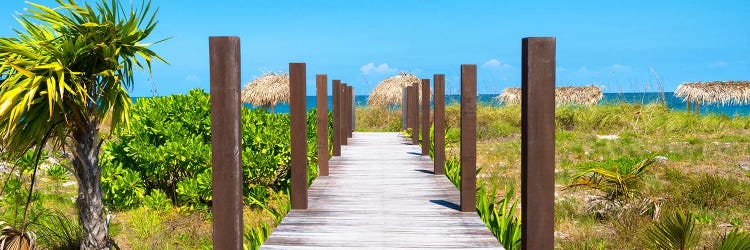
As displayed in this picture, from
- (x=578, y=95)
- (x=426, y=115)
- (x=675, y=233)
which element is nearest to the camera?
(x=675, y=233)

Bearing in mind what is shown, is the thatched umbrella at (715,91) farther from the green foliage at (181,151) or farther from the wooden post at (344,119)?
the green foliage at (181,151)

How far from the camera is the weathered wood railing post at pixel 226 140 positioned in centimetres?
355

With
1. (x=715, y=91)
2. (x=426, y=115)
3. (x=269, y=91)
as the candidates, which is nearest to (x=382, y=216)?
(x=426, y=115)

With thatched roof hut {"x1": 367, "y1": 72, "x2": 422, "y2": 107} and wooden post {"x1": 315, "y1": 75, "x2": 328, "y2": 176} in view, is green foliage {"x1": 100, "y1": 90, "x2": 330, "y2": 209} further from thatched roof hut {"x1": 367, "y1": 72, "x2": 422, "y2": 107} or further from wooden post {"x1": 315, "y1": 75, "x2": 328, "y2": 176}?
thatched roof hut {"x1": 367, "y1": 72, "x2": 422, "y2": 107}

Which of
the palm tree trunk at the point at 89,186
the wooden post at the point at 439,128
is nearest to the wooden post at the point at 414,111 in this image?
the wooden post at the point at 439,128

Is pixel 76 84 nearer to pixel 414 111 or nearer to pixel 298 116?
pixel 298 116

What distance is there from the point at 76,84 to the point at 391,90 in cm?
2280

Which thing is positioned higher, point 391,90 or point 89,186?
point 391,90

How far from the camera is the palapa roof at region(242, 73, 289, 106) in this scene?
2369 cm

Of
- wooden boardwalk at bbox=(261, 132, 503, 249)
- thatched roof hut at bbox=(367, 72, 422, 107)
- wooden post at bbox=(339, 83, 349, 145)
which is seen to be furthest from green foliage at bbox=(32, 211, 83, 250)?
thatched roof hut at bbox=(367, 72, 422, 107)

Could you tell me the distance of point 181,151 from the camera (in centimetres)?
806

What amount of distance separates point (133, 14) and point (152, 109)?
10.7ft

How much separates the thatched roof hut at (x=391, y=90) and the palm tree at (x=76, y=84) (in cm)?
2185

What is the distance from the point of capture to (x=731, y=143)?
1638 cm
